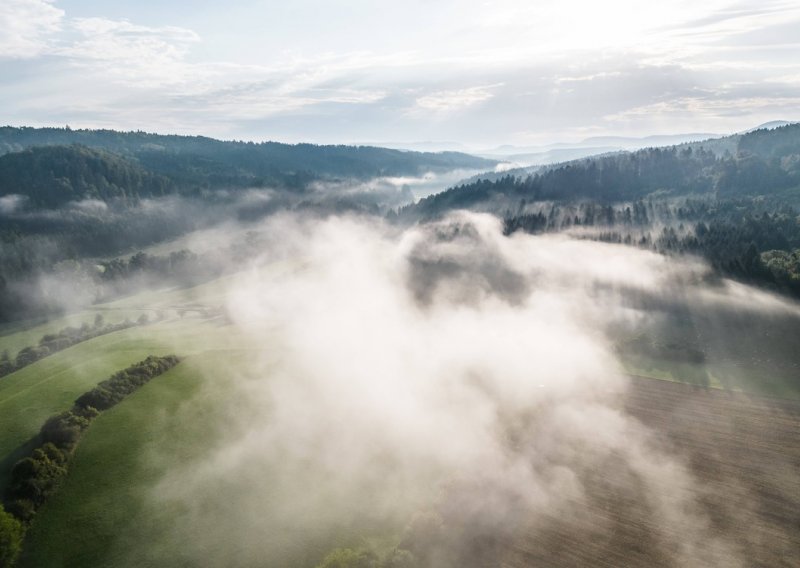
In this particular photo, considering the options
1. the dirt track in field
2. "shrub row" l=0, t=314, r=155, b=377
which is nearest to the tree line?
the dirt track in field

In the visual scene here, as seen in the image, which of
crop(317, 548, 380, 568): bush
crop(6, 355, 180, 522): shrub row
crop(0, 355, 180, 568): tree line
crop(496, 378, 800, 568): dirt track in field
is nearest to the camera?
crop(317, 548, 380, 568): bush

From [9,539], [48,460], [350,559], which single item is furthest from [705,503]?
[48,460]

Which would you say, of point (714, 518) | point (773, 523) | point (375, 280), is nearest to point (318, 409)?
point (714, 518)

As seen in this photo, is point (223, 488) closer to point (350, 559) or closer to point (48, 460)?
point (350, 559)

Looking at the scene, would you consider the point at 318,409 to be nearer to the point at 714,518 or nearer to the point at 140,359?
the point at 140,359

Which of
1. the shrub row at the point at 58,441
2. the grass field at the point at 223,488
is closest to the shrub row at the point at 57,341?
the grass field at the point at 223,488

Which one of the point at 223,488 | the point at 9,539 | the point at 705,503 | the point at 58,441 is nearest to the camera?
the point at 9,539

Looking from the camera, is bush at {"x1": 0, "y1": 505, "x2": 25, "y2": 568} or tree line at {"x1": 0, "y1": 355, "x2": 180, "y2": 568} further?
tree line at {"x1": 0, "y1": 355, "x2": 180, "y2": 568}

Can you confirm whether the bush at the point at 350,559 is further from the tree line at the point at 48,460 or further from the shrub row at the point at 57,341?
the shrub row at the point at 57,341

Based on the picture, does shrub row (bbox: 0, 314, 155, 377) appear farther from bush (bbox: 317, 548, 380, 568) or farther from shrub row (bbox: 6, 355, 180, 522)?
bush (bbox: 317, 548, 380, 568)
